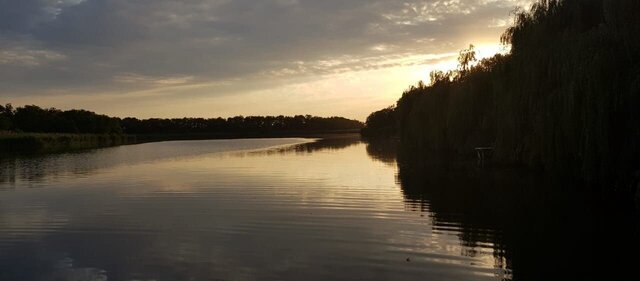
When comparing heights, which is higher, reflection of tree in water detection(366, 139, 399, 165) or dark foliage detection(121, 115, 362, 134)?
dark foliage detection(121, 115, 362, 134)

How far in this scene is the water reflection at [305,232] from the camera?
24.3ft

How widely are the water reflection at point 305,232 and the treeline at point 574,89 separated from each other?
1.14 meters

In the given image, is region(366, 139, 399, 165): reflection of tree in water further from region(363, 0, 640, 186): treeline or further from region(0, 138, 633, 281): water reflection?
region(0, 138, 633, 281): water reflection

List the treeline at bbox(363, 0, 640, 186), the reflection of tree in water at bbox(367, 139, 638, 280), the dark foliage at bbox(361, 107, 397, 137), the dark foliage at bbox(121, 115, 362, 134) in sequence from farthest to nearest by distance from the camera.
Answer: the dark foliage at bbox(121, 115, 362, 134)
the dark foliage at bbox(361, 107, 397, 137)
the treeline at bbox(363, 0, 640, 186)
the reflection of tree in water at bbox(367, 139, 638, 280)

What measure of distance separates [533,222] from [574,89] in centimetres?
397

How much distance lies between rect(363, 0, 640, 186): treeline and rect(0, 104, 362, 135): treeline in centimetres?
7297

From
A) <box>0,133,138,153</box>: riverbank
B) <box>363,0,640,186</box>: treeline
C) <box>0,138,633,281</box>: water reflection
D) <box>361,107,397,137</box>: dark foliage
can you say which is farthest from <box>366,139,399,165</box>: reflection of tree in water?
<box>361,107,397,137</box>: dark foliage

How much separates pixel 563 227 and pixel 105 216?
946cm

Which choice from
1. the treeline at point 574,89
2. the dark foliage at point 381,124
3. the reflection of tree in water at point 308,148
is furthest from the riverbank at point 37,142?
the treeline at point 574,89

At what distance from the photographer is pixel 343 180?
18.9 meters

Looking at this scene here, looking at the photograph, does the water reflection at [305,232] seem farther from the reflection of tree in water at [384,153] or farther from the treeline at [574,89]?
the reflection of tree in water at [384,153]

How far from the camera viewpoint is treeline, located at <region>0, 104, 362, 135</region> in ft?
296

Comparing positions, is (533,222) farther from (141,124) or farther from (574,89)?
(141,124)

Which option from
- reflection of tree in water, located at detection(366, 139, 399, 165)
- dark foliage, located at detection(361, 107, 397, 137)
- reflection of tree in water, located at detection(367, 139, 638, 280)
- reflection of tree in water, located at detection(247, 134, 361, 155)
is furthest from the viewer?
dark foliage, located at detection(361, 107, 397, 137)
